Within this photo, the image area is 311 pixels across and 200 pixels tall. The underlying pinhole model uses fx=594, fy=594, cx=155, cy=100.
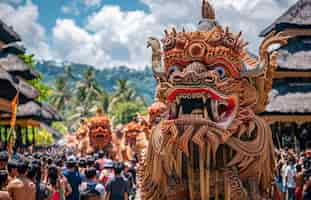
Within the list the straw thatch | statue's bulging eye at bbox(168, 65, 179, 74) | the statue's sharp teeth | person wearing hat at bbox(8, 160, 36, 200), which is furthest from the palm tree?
the statue's sharp teeth

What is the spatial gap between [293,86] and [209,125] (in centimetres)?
1810

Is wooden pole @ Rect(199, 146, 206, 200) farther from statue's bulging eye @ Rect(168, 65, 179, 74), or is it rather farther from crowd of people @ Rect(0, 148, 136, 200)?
crowd of people @ Rect(0, 148, 136, 200)

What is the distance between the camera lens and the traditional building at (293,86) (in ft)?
73.0

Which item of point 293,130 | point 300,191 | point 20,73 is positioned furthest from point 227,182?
point 20,73

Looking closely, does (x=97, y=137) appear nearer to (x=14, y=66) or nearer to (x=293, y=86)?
(x=293, y=86)

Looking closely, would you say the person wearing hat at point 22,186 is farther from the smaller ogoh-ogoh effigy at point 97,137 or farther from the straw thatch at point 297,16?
the straw thatch at point 297,16

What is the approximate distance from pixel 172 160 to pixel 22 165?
169 cm

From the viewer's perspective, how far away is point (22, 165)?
6652 mm

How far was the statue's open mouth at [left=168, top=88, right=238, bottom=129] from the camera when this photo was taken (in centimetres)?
625

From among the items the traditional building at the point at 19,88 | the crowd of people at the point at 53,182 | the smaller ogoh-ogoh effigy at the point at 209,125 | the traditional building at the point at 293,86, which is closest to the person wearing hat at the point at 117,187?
the crowd of people at the point at 53,182

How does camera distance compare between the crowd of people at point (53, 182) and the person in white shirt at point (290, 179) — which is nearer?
the crowd of people at point (53, 182)

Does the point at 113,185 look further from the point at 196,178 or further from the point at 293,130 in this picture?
the point at 293,130

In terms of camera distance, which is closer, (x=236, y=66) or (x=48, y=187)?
(x=236, y=66)

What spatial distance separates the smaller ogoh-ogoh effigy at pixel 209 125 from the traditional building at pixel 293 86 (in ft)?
49.6
